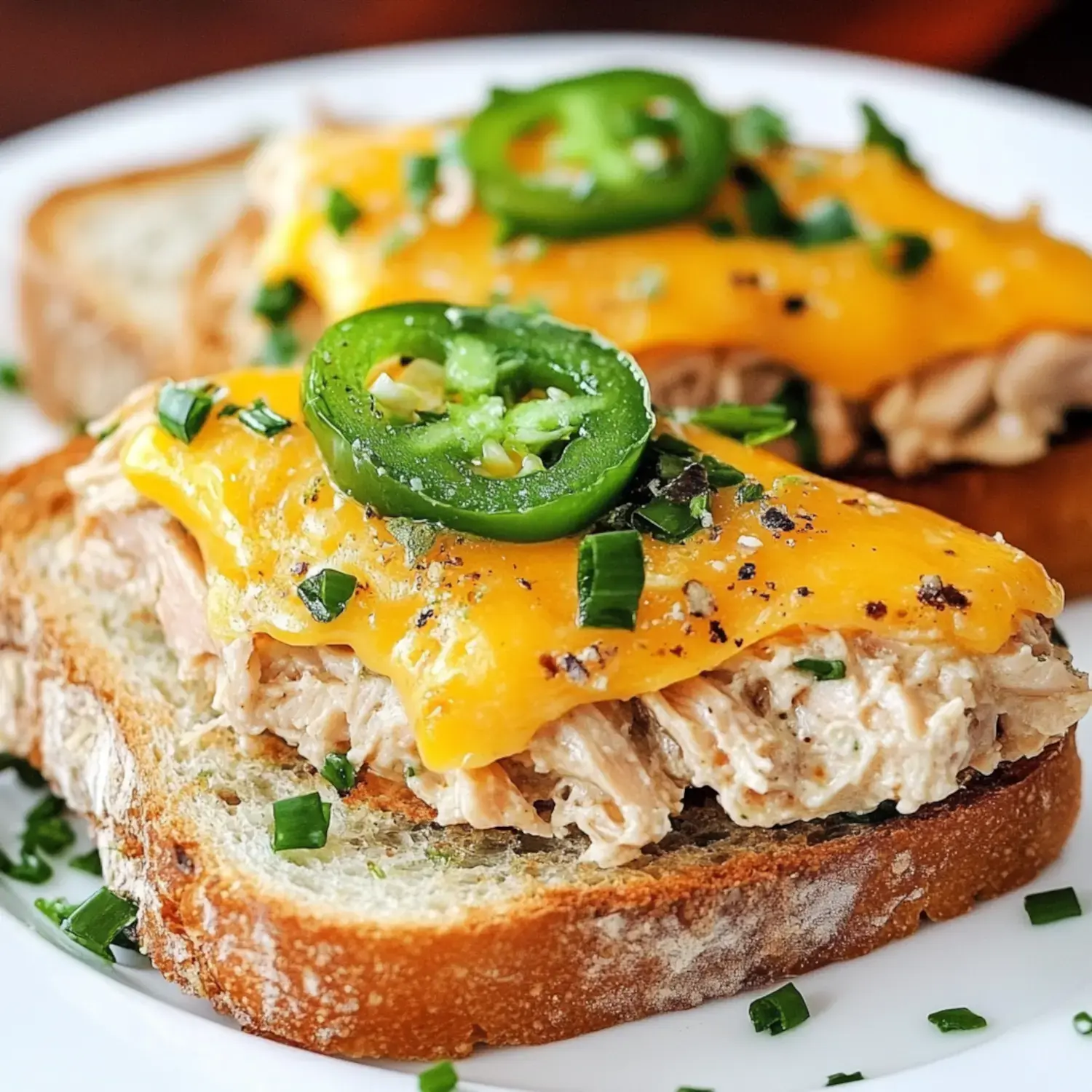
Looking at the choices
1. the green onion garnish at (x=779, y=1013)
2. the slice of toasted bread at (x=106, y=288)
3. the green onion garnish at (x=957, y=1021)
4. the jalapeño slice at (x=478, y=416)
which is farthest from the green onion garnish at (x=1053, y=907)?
the slice of toasted bread at (x=106, y=288)

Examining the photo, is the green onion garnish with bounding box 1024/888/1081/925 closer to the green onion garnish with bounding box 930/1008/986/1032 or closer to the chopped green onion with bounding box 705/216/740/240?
the green onion garnish with bounding box 930/1008/986/1032

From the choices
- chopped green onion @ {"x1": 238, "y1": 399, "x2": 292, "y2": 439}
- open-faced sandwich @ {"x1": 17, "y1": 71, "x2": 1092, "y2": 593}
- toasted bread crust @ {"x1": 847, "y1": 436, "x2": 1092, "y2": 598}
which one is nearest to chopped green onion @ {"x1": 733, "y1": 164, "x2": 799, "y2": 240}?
open-faced sandwich @ {"x1": 17, "y1": 71, "x2": 1092, "y2": 593}

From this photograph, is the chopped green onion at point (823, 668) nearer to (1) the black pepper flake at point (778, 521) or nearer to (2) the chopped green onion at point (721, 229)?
(1) the black pepper flake at point (778, 521)

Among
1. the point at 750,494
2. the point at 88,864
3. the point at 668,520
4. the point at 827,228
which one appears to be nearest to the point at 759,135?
the point at 827,228

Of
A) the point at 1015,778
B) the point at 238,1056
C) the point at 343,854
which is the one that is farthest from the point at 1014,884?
the point at 238,1056

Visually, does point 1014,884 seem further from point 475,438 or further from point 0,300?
point 0,300
